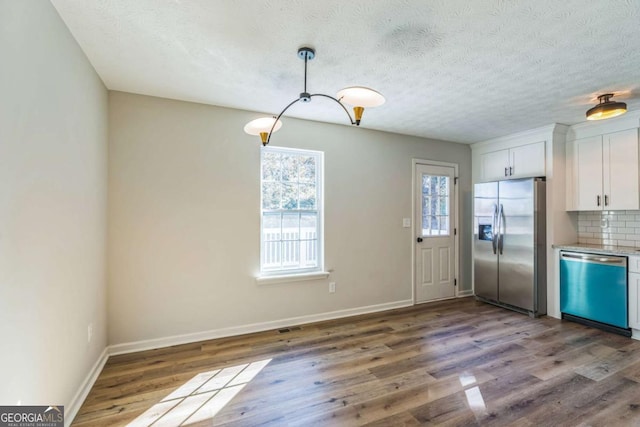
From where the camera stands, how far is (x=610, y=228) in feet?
12.9

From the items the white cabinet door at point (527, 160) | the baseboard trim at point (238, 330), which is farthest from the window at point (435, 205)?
the baseboard trim at point (238, 330)

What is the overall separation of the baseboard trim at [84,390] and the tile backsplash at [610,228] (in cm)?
570

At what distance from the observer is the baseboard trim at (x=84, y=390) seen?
6.41ft

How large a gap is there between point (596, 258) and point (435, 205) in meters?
1.96

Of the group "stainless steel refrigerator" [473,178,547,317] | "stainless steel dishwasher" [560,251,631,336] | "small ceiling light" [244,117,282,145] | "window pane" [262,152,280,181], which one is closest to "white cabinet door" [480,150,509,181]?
"stainless steel refrigerator" [473,178,547,317]

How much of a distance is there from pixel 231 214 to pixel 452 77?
2506 mm

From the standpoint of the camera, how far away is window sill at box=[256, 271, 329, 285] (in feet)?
11.5

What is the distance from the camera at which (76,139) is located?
6.85ft

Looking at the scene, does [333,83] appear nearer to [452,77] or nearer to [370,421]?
[452,77]

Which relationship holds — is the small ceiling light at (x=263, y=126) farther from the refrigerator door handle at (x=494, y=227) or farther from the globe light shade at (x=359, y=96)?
the refrigerator door handle at (x=494, y=227)

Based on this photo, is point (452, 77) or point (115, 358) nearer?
point (452, 77)

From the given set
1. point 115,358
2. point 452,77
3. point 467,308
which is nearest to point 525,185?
point 467,308

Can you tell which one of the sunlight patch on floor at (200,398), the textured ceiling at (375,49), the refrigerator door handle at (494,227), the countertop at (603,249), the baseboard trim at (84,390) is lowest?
the sunlight patch on floor at (200,398)

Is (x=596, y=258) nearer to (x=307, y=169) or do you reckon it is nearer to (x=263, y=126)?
(x=307, y=169)
